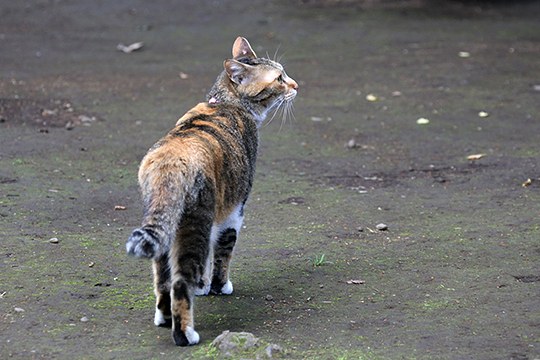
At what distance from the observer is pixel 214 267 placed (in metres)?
5.23

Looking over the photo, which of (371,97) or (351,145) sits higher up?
(351,145)

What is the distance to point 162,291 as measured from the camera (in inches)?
181

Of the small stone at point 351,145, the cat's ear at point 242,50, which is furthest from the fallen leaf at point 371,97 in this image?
the cat's ear at point 242,50

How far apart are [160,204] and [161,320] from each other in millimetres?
688

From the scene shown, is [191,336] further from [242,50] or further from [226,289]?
[242,50]

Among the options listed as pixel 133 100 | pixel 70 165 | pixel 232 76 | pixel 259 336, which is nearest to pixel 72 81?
pixel 133 100

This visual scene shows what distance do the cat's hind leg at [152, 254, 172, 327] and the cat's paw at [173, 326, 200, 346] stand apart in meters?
0.23

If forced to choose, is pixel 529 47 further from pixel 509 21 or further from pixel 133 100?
pixel 133 100

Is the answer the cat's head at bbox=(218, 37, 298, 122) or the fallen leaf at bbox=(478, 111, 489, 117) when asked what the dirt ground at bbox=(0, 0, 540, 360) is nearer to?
the fallen leaf at bbox=(478, 111, 489, 117)

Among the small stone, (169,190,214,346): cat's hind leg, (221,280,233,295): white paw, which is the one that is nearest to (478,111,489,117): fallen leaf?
the small stone

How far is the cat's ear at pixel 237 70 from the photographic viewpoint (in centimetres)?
532

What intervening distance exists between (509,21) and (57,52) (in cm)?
638

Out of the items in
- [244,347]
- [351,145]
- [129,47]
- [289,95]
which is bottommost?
[129,47]

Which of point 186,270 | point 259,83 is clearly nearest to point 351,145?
point 259,83
